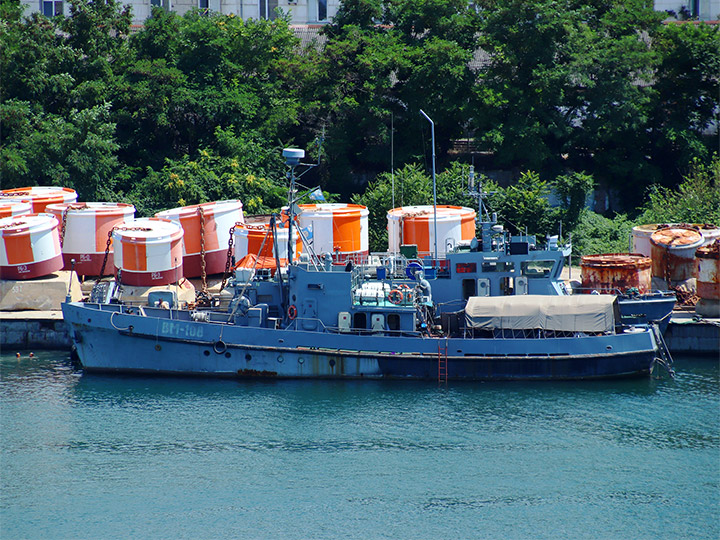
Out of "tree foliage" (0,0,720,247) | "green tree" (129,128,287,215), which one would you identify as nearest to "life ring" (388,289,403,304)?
"tree foliage" (0,0,720,247)

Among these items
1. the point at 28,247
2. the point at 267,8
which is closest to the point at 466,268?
the point at 28,247

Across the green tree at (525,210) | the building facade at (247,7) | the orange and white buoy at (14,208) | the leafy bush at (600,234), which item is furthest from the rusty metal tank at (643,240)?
the building facade at (247,7)

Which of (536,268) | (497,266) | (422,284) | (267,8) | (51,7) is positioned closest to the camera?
(422,284)

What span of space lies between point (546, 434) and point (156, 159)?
2804cm

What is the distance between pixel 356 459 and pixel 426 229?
13.9 metres

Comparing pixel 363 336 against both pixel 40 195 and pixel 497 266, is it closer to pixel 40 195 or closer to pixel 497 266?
pixel 497 266

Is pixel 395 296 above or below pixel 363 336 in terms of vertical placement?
above

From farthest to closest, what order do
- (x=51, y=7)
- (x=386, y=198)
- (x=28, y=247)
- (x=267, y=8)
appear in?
(x=267, y=8) < (x=51, y=7) < (x=386, y=198) < (x=28, y=247)

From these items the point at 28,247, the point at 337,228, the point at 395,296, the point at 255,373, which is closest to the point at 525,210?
the point at 337,228

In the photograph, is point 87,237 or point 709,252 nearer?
point 709,252

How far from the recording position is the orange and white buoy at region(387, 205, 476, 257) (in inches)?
1417

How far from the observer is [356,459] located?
936 inches

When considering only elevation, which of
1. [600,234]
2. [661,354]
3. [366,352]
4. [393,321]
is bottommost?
[661,354]

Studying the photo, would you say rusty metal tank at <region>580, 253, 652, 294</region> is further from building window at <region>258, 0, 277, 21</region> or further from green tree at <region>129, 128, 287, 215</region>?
building window at <region>258, 0, 277, 21</region>
